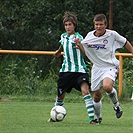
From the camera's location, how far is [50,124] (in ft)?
38.0

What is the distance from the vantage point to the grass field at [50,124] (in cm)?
1070

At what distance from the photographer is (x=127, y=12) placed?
110 feet

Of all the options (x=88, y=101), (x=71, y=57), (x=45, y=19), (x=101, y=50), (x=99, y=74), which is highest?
(x=101, y=50)

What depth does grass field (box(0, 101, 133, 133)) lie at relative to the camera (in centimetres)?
1070

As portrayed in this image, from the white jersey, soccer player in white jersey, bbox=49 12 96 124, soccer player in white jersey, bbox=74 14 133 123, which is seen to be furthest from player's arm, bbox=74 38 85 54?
soccer player in white jersey, bbox=49 12 96 124

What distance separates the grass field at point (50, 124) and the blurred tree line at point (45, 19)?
14.0 m

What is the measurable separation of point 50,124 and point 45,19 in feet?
66.6

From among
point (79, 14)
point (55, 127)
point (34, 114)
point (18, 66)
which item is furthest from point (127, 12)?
point (55, 127)

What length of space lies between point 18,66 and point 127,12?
15.3 m

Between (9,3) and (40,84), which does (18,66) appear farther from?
(9,3)

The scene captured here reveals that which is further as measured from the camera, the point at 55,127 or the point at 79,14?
the point at 79,14

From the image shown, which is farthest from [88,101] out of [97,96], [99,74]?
[99,74]

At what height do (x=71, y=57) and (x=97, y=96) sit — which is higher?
(x=71, y=57)

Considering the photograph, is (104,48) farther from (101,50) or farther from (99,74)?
(99,74)
